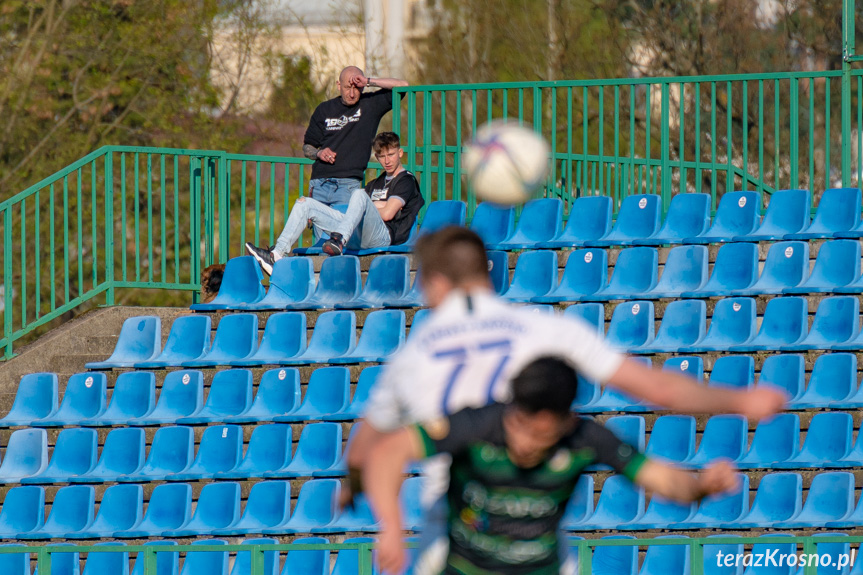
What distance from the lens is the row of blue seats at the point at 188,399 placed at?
959 centimetres

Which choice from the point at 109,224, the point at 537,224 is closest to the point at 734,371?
the point at 537,224

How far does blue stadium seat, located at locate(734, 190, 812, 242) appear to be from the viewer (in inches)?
391

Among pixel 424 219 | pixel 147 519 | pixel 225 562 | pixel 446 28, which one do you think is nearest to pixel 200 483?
pixel 147 519

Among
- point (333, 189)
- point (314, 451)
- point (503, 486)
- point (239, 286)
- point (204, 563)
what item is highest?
point (333, 189)

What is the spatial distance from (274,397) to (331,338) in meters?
0.65

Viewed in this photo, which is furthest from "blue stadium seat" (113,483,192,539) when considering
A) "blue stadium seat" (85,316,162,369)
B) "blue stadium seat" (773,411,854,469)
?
"blue stadium seat" (773,411,854,469)

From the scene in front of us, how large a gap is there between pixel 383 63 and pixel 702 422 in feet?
50.0

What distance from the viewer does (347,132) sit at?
36.4 feet

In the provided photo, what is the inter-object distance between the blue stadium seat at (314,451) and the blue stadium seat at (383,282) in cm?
135

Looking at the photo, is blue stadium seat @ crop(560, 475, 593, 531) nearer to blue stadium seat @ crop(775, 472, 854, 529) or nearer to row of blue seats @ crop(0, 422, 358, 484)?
blue stadium seat @ crop(775, 472, 854, 529)

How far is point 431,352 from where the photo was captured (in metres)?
3.72

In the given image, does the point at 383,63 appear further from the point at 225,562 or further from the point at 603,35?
the point at 225,562

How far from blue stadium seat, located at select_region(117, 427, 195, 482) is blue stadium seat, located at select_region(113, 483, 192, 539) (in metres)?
0.23

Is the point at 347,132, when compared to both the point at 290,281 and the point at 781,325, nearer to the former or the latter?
the point at 290,281
